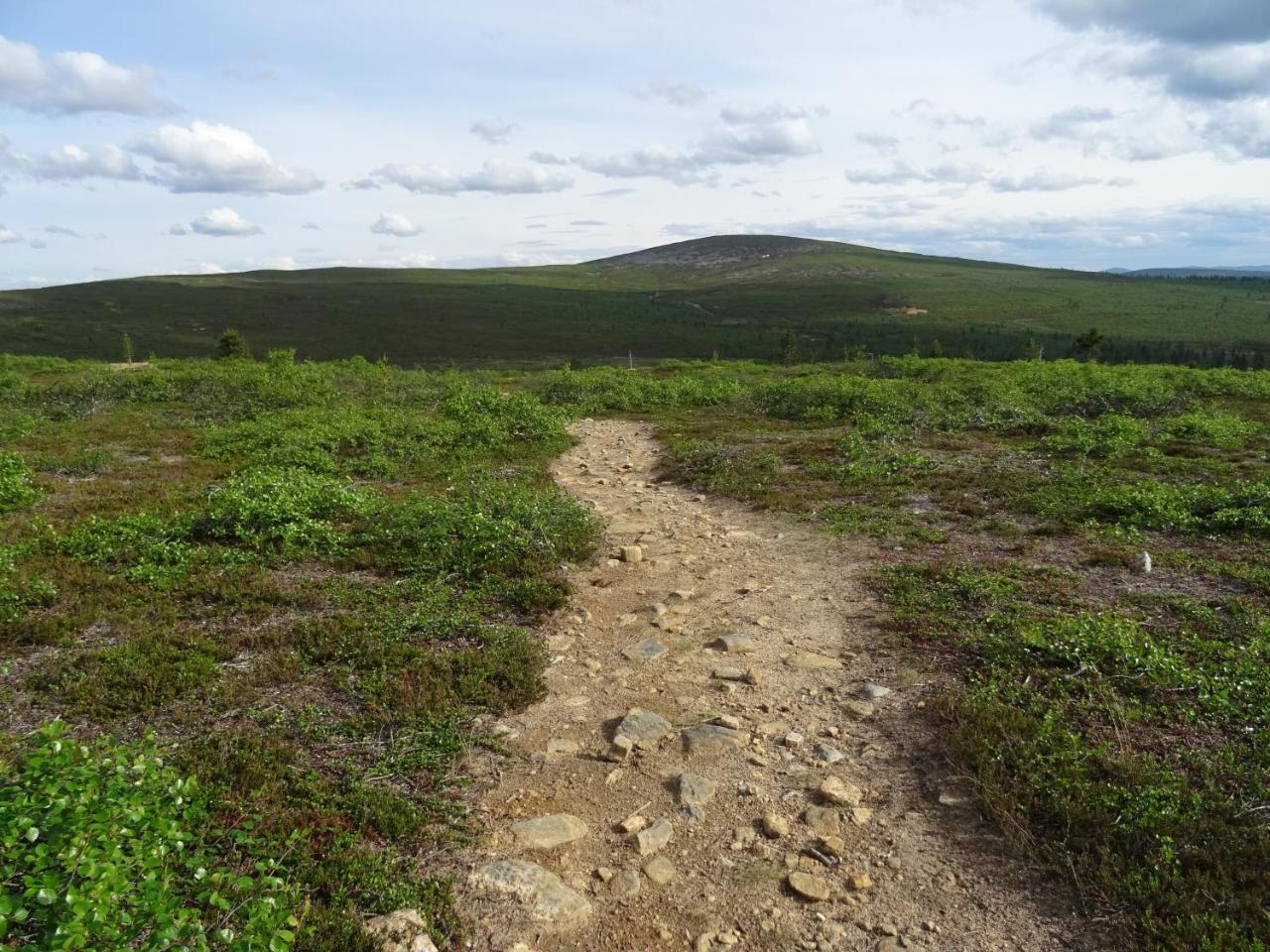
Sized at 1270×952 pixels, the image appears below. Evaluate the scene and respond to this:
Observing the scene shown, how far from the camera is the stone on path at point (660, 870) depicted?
4.49 m

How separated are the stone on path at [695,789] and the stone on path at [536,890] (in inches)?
42.8

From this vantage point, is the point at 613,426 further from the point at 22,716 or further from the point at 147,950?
the point at 147,950

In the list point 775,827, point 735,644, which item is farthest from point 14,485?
point 775,827

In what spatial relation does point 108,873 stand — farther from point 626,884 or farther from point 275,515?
point 275,515

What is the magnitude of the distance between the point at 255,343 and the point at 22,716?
12421 centimetres

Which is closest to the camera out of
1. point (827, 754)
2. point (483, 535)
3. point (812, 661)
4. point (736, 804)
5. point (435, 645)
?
point (736, 804)

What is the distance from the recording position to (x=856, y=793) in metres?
5.20

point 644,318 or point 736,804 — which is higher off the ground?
point 736,804

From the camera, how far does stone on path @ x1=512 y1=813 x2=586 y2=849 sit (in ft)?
15.6

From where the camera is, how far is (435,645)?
7324mm

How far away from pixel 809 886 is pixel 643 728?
6.32ft

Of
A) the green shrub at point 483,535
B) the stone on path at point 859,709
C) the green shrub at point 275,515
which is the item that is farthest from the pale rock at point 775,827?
the green shrub at point 275,515

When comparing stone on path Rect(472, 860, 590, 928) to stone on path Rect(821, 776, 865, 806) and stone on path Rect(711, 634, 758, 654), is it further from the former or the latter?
stone on path Rect(711, 634, 758, 654)

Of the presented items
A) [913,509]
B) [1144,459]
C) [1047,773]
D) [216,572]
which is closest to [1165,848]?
[1047,773]
